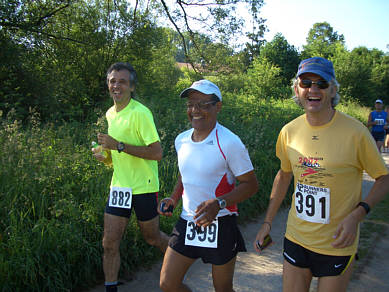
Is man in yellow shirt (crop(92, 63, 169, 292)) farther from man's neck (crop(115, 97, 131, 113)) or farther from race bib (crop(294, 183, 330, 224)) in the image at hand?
race bib (crop(294, 183, 330, 224))

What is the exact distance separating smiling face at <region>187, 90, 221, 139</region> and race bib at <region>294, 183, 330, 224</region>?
2.50 feet

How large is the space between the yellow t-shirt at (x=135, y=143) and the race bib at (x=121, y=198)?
0.05 meters

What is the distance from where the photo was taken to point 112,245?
11.0 ft

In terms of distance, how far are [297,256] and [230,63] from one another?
490 inches

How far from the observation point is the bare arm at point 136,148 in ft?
10.8

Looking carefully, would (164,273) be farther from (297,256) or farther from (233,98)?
(233,98)

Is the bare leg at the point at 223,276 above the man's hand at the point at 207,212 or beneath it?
beneath

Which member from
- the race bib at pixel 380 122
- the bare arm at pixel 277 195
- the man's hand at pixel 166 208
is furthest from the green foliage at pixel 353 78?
the man's hand at pixel 166 208

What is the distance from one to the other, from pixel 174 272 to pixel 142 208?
3.10 feet

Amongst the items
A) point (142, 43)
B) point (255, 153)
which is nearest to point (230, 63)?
point (142, 43)

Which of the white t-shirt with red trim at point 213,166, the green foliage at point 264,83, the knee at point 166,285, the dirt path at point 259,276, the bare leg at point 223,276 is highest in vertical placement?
the green foliage at point 264,83

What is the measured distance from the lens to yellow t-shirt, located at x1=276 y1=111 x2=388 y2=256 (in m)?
2.24

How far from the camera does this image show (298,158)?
2500 millimetres

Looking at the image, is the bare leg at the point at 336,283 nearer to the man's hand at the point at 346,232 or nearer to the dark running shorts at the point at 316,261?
the dark running shorts at the point at 316,261
